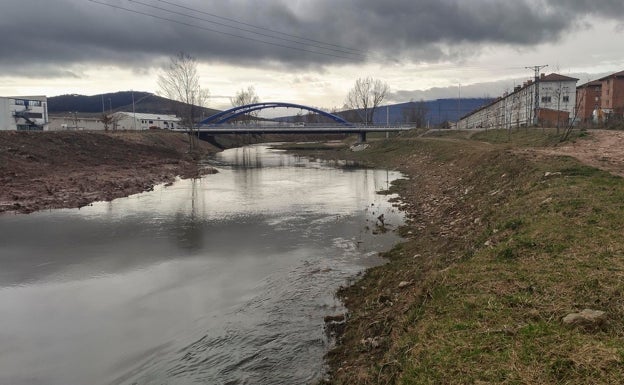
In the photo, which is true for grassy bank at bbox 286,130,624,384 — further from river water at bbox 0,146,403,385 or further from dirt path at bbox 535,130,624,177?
dirt path at bbox 535,130,624,177

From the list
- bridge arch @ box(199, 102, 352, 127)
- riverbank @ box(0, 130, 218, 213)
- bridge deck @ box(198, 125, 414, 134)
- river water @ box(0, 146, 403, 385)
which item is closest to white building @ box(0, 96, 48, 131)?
bridge deck @ box(198, 125, 414, 134)

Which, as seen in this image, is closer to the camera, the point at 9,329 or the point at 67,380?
the point at 67,380

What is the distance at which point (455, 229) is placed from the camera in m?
13.1

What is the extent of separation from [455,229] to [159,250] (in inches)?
375

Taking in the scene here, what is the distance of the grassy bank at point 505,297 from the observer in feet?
14.5

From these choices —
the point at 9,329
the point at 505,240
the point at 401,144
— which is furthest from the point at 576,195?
the point at 401,144

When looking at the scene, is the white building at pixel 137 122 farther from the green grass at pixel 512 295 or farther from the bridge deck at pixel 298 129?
the green grass at pixel 512 295

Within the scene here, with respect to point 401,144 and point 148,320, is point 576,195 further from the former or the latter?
point 401,144

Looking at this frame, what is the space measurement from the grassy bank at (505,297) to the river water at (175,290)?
3.81 ft

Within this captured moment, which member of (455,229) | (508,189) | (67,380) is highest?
(508,189)

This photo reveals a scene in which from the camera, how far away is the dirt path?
15.1 m

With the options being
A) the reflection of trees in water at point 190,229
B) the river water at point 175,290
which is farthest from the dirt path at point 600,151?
the reflection of trees in water at point 190,229

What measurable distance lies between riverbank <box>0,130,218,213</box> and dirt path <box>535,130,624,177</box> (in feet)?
76.5

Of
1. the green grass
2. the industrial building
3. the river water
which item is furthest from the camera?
the industrial building
